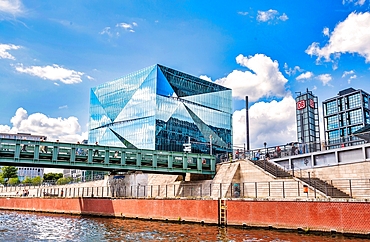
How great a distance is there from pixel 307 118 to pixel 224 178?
6346cm

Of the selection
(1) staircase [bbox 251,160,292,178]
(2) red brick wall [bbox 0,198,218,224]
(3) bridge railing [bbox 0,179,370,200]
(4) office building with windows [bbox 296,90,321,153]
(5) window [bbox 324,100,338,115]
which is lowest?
(2) red brick wall [bbox 0,198,218,224]

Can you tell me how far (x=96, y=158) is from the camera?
45.4 metres

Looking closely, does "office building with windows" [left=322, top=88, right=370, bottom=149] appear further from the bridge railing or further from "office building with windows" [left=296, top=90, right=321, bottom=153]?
the bridge railing

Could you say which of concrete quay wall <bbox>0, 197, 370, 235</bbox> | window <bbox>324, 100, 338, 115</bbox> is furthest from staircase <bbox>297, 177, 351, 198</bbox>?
window <bbox>324, 100, 338, 115</bbox>

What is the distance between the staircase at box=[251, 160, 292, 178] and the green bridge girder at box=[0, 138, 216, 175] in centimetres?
755

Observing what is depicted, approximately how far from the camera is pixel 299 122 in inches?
4117

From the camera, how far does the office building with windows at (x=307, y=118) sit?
100m

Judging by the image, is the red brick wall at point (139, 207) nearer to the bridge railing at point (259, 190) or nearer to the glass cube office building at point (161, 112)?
the bridge railing at point (259, 190)

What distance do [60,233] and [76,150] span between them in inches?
590

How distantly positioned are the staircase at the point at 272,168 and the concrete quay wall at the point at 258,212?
8.70m

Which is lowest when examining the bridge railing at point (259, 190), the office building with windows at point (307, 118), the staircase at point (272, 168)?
the bridge railing at point (259, 190)

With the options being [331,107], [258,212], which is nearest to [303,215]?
[258,212]

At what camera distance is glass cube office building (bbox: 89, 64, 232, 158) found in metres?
95.9

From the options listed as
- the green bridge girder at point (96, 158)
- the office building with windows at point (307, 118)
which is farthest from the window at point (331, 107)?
the green bridge girder at point (96, 158)
